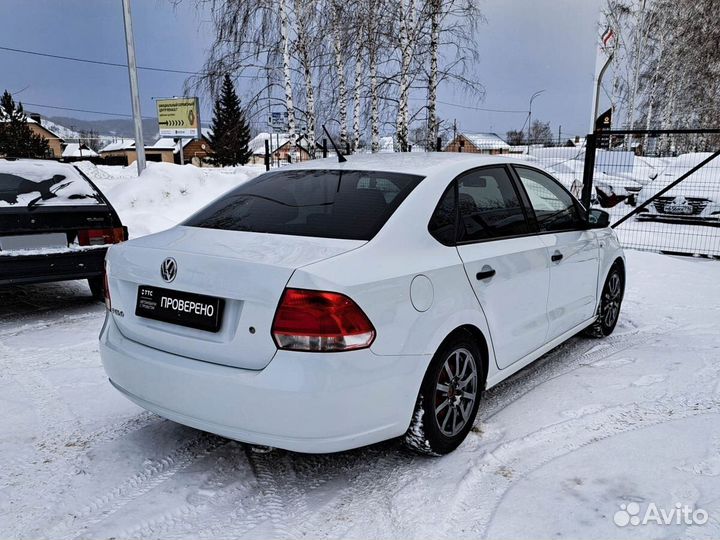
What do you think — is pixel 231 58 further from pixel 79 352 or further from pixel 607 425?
pixel 607 425

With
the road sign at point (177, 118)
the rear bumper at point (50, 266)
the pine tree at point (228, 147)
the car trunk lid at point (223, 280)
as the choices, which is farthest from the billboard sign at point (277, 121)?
the pine tree at point (228, 147)

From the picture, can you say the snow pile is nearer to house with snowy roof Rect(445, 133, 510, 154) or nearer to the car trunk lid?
house with snowy roof Rect(445, 133, 510, 154)

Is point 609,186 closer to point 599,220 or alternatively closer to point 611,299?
point 611,299

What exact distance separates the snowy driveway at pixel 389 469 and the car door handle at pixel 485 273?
2.96ft

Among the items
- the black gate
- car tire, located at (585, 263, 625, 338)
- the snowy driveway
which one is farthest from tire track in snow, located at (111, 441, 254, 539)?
the black gate

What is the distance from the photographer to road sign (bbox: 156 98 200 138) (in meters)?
32.6

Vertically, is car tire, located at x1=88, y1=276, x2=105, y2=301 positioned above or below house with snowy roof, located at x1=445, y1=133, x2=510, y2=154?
below

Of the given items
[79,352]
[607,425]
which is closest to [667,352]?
[607,425]

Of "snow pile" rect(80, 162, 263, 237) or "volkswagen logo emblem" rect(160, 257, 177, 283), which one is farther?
"snow pile" rect(80, 162, 263, 237)

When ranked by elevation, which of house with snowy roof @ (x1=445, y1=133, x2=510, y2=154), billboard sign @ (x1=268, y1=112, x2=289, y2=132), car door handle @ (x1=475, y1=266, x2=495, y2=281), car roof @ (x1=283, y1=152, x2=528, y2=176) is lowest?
car door handle @ (x1=475, y1=266, x2=495, y2=281)

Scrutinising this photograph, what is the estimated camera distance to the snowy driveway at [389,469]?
89.4 inches

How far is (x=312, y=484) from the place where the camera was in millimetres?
2584

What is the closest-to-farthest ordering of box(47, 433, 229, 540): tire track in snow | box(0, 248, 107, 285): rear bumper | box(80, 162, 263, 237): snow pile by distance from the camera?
box(47, 433, 229, 540): tire track in snow < box(0, 248, 107, 285): rear bumper < box(80, 162, 263, 237): snow pile

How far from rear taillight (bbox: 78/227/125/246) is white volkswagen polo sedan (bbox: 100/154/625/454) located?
8.43 ft
